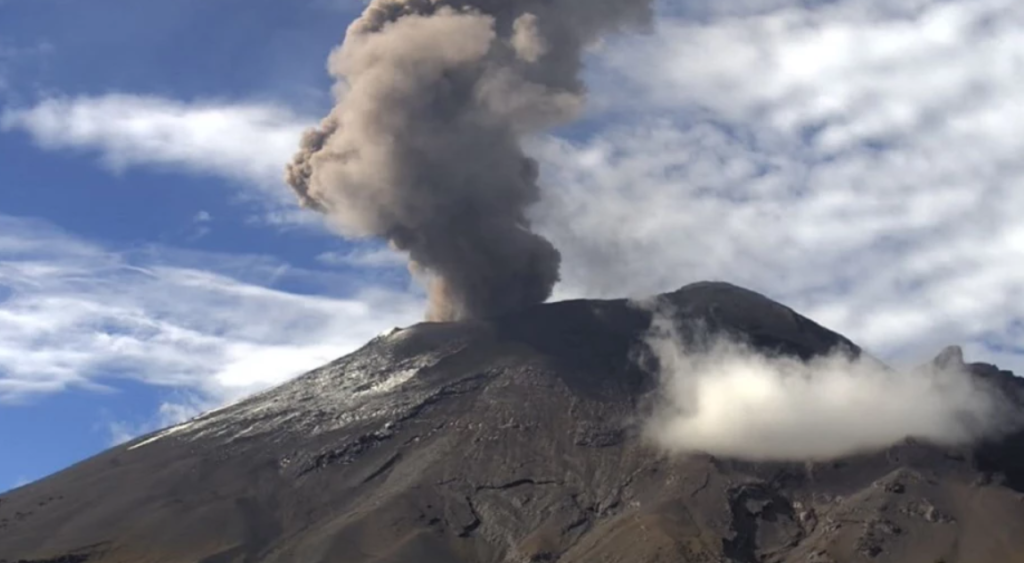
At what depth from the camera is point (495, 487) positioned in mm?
166875

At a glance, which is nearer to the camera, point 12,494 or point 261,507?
point 261,507

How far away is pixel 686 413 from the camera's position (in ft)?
614

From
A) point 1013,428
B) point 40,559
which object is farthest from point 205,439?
point 1013,428

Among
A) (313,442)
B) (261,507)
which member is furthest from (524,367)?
(261,507)

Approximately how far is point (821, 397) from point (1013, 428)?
2395cm

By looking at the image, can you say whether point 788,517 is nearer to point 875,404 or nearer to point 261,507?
point 875,404

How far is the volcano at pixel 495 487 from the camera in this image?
152 meters

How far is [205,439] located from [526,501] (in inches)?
1868

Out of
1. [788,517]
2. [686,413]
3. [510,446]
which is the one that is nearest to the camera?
[788,517]

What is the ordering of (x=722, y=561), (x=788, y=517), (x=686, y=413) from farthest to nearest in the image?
(x=686, y=413) → (x=788, y=517) → (x=722, y=561)

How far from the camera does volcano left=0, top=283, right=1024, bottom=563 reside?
152m

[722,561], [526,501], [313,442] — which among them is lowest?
[722,561]

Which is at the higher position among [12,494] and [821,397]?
[12,494]

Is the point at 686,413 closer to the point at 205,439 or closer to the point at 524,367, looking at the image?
the point at 524,367
